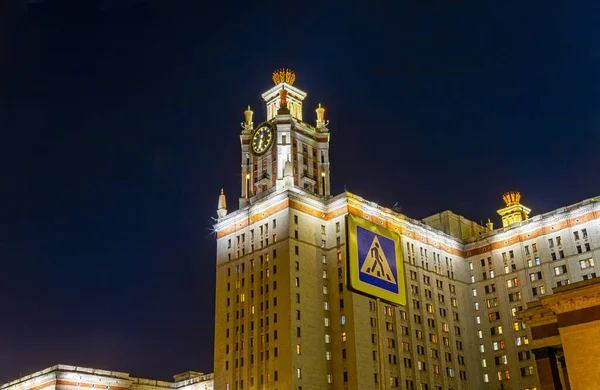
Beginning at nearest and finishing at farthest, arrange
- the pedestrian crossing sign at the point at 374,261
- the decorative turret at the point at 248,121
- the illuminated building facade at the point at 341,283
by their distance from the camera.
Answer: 1. the pedestrian crossing sign at the point at 374,261
2. the illuminated building facade at the point at 341,283
3. the decorative turret at the point at 248,121

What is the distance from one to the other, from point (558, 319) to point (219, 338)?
7133 centimetres

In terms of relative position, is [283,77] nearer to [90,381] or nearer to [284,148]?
[284,148]

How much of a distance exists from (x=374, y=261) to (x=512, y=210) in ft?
353

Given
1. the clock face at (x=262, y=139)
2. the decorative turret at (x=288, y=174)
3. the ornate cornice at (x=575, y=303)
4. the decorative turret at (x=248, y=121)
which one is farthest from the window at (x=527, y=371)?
the ornate cornice at (x=575, y=303)

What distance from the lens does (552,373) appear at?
5825 cm

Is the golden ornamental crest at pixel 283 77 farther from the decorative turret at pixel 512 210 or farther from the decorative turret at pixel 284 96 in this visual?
the decorative turret at pixel 512 210

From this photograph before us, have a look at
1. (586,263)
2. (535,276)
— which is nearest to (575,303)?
(586,263)

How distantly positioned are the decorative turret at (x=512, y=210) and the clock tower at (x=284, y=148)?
3963 centimetres

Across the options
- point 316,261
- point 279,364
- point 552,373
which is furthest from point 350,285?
point 316,261

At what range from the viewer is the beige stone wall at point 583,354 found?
52406 mm

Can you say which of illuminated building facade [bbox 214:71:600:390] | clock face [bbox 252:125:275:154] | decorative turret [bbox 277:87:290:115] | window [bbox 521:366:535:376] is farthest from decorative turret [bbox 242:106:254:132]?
window [bbox 521:366:535:376]

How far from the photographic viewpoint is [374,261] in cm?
4344

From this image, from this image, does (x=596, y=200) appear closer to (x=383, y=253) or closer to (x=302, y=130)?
(x=302, y=130)

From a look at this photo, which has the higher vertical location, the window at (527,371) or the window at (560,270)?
the window at (560,270)
